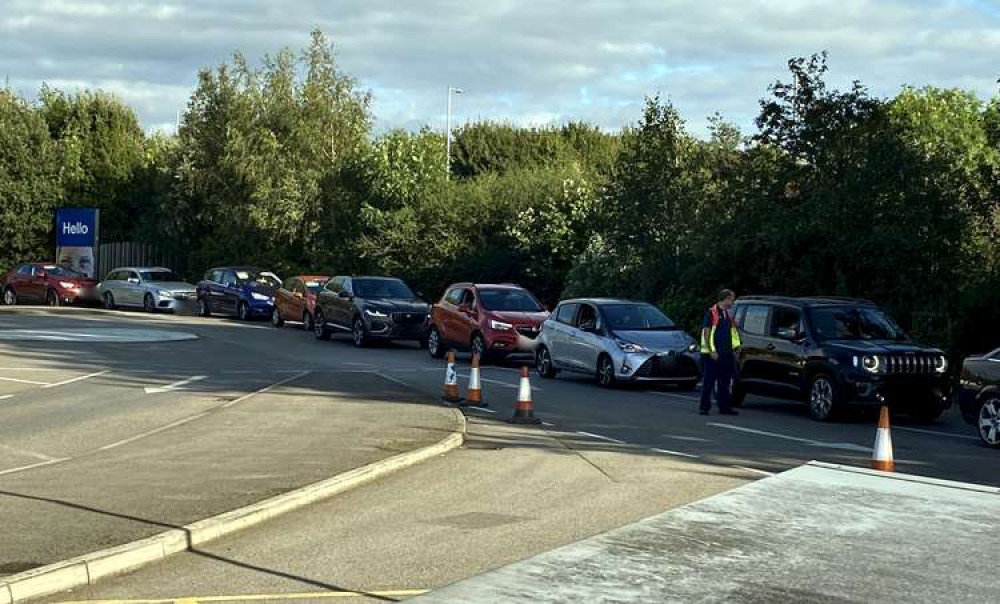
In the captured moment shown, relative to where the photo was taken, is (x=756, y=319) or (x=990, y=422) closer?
(x=990, y=422)

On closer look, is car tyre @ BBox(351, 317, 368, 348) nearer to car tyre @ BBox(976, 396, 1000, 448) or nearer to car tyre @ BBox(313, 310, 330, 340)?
car tyre @ BBox(313, 310, 330, 340)

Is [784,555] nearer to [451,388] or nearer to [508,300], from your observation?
[451,388]

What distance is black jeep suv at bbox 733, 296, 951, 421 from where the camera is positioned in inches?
696

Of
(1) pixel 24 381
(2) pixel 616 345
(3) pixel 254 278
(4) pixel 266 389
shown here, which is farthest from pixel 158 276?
(2) pixel 616 345

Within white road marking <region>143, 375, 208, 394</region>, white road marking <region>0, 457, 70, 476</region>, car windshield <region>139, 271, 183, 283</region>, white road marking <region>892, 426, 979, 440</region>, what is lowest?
white road marking <region>143, 375, 208, 394</region>

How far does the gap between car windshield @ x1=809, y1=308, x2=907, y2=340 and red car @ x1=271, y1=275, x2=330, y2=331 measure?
1987 cm

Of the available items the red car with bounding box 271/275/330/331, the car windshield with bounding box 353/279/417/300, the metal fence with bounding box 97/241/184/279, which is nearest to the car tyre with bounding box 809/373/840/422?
the car windshield with bounding box 353/279/417/300

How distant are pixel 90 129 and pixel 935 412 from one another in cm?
5232

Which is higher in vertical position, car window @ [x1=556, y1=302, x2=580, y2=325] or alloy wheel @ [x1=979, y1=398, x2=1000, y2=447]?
car window @ [x1=556, y1=302, x2=580, y2=325]

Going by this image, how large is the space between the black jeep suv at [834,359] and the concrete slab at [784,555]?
8760 mm

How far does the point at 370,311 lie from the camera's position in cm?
3131

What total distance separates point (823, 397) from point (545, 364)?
24.2ft

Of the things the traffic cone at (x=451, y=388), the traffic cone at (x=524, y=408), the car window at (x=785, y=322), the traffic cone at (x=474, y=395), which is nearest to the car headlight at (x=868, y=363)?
the car window at (x=785, y=322)

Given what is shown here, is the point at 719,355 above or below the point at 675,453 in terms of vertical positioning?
above
